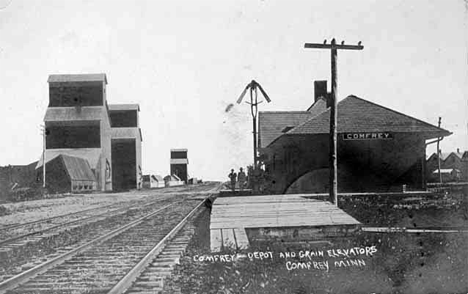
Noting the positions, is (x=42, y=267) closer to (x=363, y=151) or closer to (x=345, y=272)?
(x=345, y=272)

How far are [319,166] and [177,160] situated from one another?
100116mm

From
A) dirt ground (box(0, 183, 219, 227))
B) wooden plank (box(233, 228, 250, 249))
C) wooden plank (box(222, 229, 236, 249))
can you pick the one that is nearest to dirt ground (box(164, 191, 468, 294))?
wooden plank (box(233, 228, 250, 249))

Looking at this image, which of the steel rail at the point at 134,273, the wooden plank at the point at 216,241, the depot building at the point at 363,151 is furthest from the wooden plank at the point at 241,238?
the depot building at the point at 363,151

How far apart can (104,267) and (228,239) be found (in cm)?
200

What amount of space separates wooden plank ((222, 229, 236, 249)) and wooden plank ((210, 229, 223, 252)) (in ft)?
0.25

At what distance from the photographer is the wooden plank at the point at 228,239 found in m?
Answer: 7.73

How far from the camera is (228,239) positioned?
8188 mm

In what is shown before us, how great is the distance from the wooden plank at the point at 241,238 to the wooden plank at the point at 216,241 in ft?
0.89

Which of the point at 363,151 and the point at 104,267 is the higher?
the point at 363,151

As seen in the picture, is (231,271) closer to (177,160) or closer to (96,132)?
(96,132)

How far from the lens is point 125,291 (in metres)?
6.41

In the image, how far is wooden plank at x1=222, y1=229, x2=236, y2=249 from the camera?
7728mm

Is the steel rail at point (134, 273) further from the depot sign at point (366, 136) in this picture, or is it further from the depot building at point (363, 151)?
the depot building at point (363, 151)

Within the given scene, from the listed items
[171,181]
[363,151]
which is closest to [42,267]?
[363,151]
